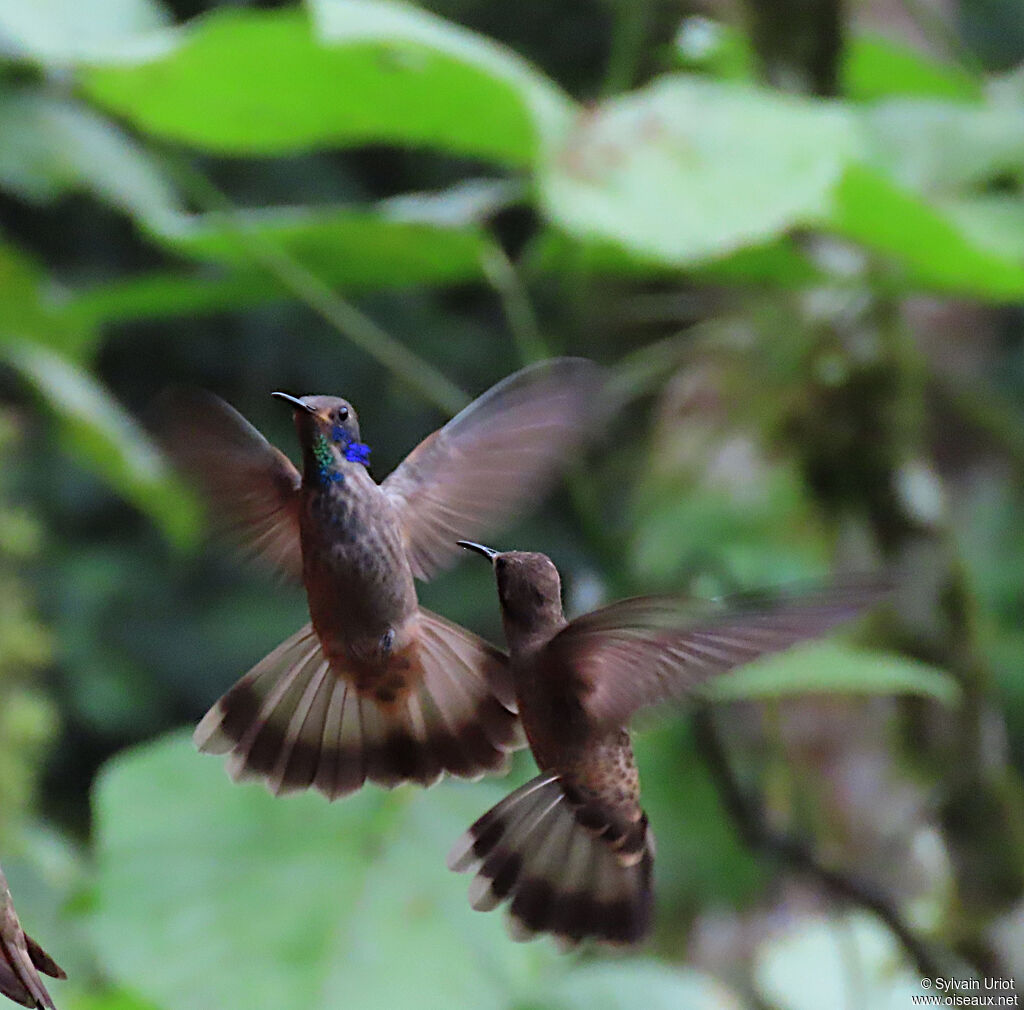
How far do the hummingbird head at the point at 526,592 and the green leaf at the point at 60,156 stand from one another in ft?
2.48

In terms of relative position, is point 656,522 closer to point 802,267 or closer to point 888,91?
point 802,267

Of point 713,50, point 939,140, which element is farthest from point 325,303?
point 713,50

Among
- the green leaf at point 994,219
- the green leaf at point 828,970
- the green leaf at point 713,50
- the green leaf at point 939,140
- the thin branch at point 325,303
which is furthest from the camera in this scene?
the green leaf at point 713,50

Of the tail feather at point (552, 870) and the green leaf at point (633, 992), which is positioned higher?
the tail feather at point (552, 870)

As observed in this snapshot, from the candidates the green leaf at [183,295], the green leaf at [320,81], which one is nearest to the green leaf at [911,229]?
the green leaf at [320,81]

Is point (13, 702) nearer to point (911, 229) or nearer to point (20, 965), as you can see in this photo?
point (911, 229)

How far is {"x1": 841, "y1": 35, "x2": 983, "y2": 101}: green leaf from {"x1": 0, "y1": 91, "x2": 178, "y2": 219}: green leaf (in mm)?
657

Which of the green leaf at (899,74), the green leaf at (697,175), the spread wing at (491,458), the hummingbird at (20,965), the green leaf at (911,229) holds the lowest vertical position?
the green leaf at (899,74)

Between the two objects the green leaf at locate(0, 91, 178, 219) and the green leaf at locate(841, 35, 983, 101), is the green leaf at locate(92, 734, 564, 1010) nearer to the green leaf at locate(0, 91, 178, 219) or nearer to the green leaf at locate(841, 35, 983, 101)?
the green leaf at locate(0, 91, 178, 219)

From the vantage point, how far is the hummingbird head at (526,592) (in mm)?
173

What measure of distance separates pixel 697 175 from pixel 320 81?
146 millimetres

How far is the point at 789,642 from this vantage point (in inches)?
6.0

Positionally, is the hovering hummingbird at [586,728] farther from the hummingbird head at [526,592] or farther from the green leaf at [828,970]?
the green leaf at [828,970]

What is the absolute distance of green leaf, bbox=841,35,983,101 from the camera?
1.26 metres
